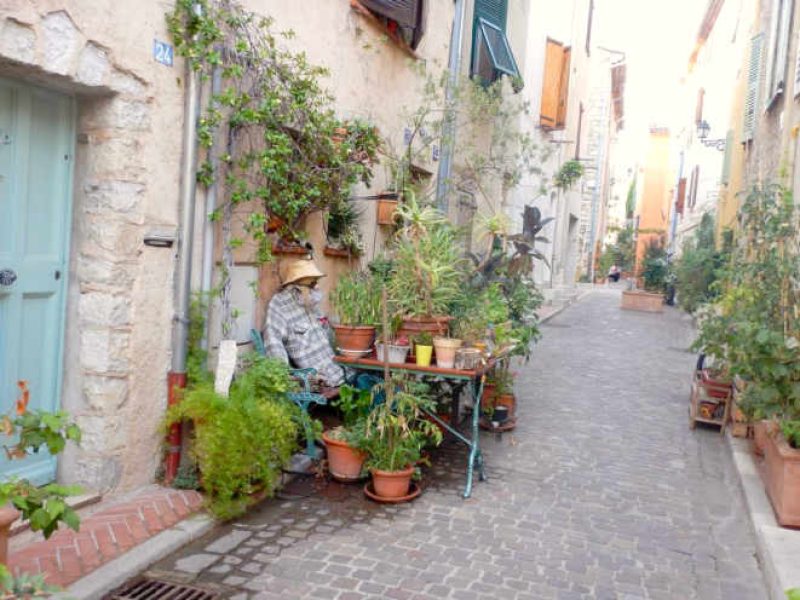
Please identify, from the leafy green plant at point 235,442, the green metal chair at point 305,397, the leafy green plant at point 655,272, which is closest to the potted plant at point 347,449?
the green metal chair at point 305,397

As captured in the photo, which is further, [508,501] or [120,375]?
[508,501]

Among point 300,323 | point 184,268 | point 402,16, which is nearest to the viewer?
point 184,268

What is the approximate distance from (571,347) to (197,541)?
28.0 ft

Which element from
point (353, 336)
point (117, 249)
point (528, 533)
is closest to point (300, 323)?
point (353, 336)

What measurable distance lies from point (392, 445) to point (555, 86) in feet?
39.1

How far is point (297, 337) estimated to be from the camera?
5.57 meters

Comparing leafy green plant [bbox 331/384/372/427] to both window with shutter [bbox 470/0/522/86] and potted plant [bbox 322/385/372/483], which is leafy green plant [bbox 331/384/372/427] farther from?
window with shutter [bbox 470/0/522/86]

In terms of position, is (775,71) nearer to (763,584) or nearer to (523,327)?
(523,327)

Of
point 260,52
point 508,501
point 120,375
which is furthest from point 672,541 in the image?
point 260,52

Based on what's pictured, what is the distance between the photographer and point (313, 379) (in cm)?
549

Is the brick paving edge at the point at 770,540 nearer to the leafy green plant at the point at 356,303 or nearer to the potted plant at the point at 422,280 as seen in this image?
the potted plant at the point at 422,280

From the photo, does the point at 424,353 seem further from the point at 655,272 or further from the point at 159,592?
the point at 655,272

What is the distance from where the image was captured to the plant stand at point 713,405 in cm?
668

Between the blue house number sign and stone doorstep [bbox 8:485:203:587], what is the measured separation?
2.35m
